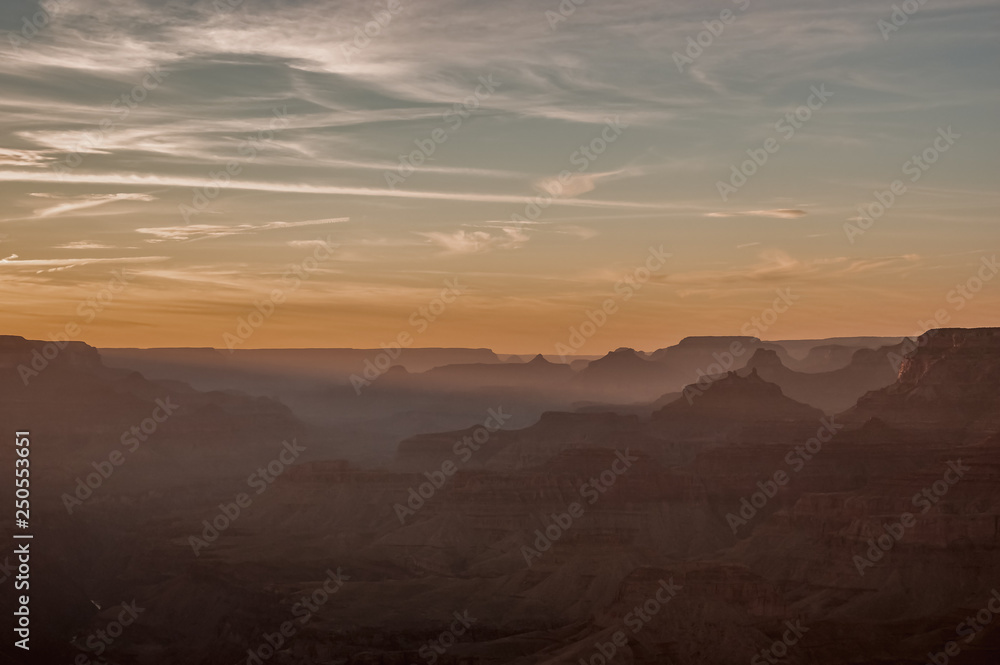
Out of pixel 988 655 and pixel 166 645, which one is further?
pixel 166 645

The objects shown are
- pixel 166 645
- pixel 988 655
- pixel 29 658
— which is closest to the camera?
pixel 988 655

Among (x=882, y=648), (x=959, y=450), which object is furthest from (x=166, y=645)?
(x=959, y=450)

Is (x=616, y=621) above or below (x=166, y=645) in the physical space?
above

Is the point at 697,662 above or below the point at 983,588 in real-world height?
above

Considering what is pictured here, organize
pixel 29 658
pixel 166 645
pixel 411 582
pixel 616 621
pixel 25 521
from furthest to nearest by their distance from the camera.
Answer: pixel 25 521 < pixel 411 582 < pixel 166 645 < pixel 29 658 < pixel 616 621

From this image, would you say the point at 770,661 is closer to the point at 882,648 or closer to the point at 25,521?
the point at 882,648

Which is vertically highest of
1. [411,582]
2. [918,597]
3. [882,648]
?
[882,648]

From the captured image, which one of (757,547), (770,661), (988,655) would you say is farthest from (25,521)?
(988,655)

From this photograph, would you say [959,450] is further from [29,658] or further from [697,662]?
Result: [29,658]

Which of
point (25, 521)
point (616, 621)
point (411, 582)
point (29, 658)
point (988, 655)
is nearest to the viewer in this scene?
point (988, 655)
